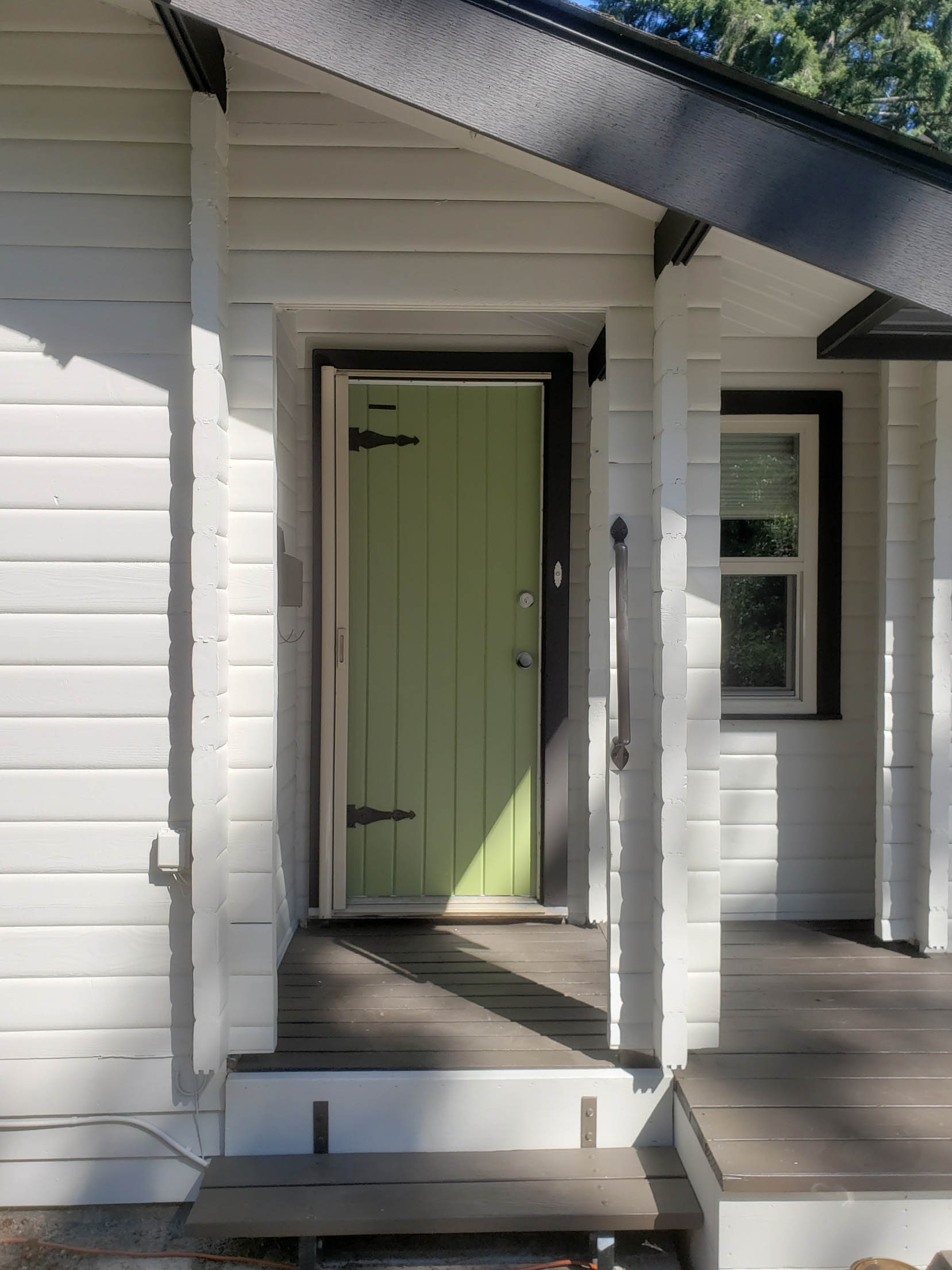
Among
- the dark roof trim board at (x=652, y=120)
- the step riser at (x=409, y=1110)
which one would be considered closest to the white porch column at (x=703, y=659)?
the step riser at (x=409, y=1110)

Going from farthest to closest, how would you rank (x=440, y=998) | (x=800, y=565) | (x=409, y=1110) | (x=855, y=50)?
(x=855, y=50), (x=800, y=565), (x=440, y=998), (x=409, y=1110)

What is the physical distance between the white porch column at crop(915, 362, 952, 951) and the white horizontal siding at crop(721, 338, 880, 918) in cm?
34

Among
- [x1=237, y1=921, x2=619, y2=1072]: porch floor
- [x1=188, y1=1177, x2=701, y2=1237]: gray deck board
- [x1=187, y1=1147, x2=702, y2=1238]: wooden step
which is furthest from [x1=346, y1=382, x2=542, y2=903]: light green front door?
[x1=188, y1=1177, x2=701, y2=1237]: gray deck board

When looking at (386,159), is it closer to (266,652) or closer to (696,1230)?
(266,652)

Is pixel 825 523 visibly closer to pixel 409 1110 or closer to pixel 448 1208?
pixel 409 1110

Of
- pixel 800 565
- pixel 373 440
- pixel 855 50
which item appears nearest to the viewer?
pixel 373 440

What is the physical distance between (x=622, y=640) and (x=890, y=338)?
4.82 ft

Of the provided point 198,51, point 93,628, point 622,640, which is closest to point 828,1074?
point 622,640

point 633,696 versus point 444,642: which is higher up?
point 444,642

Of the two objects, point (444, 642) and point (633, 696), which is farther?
point (444, 642)

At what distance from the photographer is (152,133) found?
7.34 ft

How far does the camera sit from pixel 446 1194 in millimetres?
2098

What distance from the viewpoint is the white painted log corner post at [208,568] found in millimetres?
2186

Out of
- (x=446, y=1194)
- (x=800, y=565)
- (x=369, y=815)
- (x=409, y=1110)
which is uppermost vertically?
(x=800, y=565)
